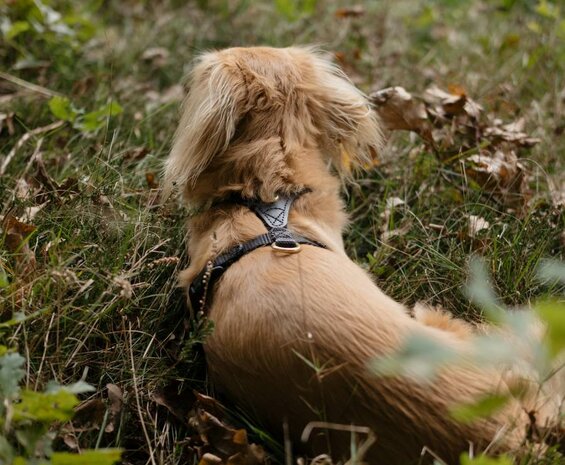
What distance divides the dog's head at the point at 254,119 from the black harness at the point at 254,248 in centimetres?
12

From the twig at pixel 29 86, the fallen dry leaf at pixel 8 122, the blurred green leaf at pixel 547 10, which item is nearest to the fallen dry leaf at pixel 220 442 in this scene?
the fallen dry leaf at pixel 8 122

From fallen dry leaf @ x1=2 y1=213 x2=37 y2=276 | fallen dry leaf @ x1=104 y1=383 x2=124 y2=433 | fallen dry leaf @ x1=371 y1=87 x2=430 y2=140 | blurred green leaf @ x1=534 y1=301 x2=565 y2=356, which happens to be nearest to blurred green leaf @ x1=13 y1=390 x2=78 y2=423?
fallen dry leaf @ x1=104 y1=383 x2=124 y2=433

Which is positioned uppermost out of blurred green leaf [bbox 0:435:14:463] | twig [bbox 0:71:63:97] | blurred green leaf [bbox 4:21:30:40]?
blurred green leaf [bbox 4:21:30:40]

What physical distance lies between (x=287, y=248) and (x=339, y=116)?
2.85 ft

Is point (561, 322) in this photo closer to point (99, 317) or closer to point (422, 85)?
point (99, 317)

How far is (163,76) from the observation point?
4449 millimetres

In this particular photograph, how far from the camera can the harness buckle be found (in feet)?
7.30

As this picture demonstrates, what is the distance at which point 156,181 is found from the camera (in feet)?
10.5

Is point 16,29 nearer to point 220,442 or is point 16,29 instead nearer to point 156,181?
point 156,181

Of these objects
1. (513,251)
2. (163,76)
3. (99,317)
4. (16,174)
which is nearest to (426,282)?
(513,251)

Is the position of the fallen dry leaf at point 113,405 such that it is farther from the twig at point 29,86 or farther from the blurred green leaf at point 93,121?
the twig at point 29,86

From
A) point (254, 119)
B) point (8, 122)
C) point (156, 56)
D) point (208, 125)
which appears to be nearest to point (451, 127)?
point (254, 119)

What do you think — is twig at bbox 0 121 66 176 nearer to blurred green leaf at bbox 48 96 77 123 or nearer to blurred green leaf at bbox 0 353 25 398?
blurred green leaf at bbox 48 96 77 123

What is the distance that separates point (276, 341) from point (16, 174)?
183 cm
